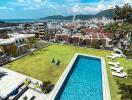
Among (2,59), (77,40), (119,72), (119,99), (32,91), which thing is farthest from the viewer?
(77,40)

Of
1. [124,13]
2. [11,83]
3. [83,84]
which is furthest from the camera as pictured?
[124,13]

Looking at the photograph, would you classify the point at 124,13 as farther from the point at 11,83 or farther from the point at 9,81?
the point at 11,83

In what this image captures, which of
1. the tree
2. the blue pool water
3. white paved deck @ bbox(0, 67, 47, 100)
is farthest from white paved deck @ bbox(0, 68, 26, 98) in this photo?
the tree

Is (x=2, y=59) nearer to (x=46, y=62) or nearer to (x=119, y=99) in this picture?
(x=46, y=62)

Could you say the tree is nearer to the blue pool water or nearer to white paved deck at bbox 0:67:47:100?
the blue pool water

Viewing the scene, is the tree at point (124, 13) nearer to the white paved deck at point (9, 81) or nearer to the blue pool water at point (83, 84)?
the blue pool water at point (83, 84)

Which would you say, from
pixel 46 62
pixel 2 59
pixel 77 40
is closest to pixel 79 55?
pixel 46 62

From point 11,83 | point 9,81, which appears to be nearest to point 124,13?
point 9,81

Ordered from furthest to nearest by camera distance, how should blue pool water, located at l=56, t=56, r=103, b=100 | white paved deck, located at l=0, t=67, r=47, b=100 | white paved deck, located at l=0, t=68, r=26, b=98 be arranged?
blue pool water, located at l=56, t=56, r=103, b=100 → white paved deck, located at l=0, t=68, r=26, b=98 → white paved deck, located at l=0, t=67, r=47, b=100
